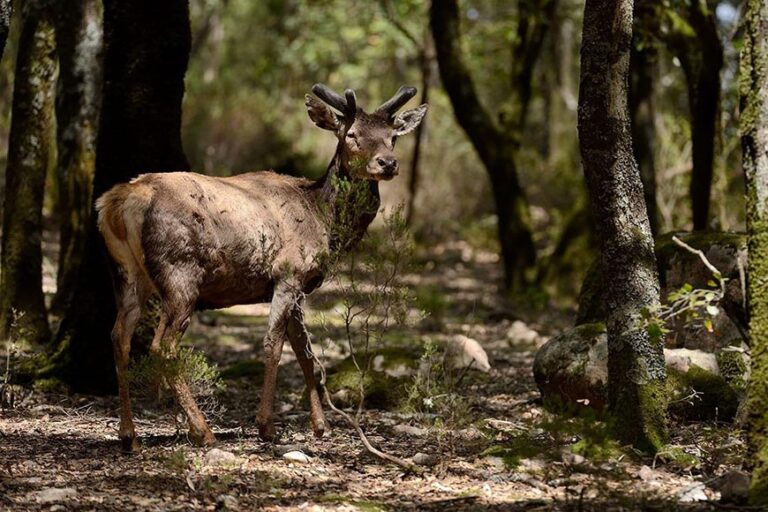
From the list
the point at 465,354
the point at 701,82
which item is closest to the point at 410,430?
the point at 465,354

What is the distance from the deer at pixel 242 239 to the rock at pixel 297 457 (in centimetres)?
57

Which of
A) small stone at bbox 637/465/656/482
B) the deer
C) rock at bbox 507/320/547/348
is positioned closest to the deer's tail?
the deer

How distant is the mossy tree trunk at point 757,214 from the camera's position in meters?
6.09

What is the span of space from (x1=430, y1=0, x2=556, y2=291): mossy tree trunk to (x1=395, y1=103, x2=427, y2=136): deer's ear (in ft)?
28.4

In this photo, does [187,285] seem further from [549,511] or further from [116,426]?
[549,511]

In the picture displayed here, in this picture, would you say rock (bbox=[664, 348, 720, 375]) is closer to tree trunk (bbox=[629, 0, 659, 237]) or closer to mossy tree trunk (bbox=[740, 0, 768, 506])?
Answer: mossy tree trunk (bbox=[740, 0, 768, 506])

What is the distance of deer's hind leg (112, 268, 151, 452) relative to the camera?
7.60 m

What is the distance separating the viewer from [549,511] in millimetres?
6203

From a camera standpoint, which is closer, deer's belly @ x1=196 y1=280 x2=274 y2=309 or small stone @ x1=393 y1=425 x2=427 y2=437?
deer's belly @ x1=196 y1=280 x2=274 y2=309

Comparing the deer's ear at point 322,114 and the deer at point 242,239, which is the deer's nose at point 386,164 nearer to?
the deer at point 242,239

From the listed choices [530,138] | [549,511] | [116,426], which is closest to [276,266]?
[116,426]

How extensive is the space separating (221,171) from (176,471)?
16.7m

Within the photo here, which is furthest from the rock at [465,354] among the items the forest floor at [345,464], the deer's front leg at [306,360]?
the deer's front leg at [306,360]

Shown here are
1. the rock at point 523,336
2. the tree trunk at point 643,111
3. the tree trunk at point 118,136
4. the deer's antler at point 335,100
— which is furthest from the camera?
the tree trunk at point 643,111
